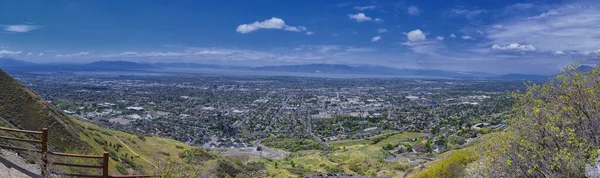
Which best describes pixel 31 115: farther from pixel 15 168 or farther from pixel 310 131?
pixel 310 131

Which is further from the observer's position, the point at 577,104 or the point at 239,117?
the point at 239,117

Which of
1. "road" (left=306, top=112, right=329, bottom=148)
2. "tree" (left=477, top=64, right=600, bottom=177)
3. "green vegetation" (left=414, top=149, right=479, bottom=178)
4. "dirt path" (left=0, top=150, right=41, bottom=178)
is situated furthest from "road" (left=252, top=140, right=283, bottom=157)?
"tree" (left=477, top=64, right=600, bottom=177)

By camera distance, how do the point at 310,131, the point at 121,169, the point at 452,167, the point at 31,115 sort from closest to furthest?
the point at 452,167 < the point at 121,169 < the point at 31,115 < the point at 310,131

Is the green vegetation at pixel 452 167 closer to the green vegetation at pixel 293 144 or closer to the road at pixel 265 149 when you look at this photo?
the road at pixel 265 149

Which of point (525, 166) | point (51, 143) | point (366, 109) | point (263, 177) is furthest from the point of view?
point (366, 109)

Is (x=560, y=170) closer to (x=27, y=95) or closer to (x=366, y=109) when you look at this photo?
(x=27, y=95)

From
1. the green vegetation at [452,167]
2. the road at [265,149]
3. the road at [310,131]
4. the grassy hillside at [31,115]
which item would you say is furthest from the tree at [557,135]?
the road at [310,131]

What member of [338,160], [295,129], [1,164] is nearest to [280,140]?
[295,129]

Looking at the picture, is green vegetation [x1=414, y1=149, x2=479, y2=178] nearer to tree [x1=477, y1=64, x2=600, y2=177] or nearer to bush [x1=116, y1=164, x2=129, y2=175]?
tree [x1=477, y1=64, x2=600, y2=177]

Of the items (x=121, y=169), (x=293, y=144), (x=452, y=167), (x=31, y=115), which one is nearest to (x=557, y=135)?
(x=452, y=167)
